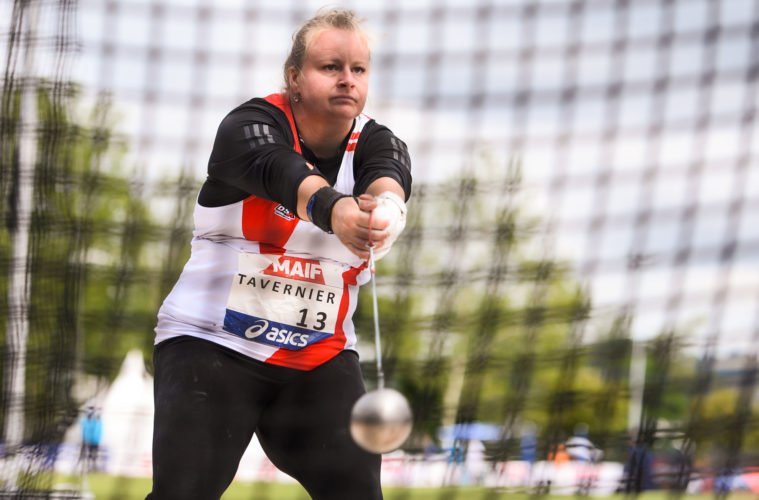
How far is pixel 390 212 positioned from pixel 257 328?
1.78 feet

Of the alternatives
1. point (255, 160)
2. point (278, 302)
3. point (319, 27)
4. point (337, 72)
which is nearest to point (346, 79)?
point (337, 72)

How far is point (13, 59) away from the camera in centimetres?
437

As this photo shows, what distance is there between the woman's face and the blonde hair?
0.02 m

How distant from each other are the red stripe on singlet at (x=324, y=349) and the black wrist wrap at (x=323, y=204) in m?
0.42

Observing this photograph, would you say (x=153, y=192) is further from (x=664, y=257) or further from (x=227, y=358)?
(x=227, y=358)

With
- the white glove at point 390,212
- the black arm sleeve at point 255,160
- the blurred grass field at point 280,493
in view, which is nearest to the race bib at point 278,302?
the black arm sleeve at point 255,160

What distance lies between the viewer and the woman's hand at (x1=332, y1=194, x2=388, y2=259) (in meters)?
1.88

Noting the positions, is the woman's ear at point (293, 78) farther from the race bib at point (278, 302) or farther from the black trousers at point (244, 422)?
the black trousers at point (244, 422)

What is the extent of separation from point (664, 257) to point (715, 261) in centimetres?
48

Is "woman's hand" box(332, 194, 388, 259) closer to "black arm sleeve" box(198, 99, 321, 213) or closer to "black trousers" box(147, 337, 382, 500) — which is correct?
"black arm sleeve" box(198, 99, 321, 213)

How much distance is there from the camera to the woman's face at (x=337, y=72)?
2156 mm

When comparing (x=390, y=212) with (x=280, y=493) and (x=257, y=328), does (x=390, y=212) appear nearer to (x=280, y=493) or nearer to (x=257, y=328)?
(x=257, y=328)

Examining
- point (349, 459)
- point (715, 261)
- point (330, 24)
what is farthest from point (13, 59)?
point (715, 261)

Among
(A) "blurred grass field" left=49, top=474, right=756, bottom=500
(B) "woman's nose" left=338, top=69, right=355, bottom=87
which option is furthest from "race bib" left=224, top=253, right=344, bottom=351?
(A) "blurred grass field" left=49, top=474, right=756, bottom=500
